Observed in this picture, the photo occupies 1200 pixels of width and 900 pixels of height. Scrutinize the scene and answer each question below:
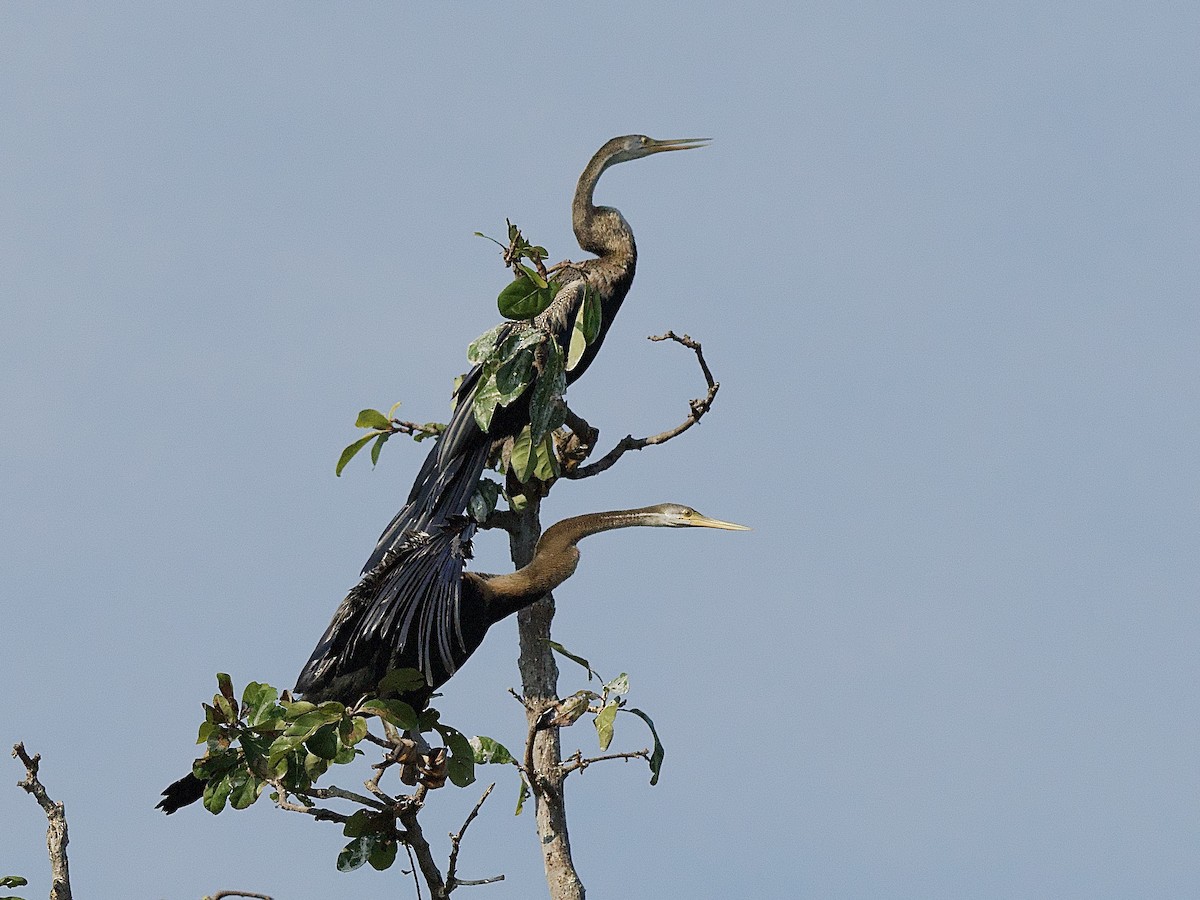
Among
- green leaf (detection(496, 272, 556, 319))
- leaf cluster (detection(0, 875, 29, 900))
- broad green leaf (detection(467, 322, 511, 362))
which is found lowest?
leaf cluster (detection(0, 875, 29, 900))

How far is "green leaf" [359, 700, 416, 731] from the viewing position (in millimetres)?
4090

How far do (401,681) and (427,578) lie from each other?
0.31 meters

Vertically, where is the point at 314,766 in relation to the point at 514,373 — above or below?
below

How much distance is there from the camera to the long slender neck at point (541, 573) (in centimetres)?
489

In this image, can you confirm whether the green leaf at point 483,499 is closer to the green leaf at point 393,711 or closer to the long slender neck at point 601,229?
the green leaf at point 393,711

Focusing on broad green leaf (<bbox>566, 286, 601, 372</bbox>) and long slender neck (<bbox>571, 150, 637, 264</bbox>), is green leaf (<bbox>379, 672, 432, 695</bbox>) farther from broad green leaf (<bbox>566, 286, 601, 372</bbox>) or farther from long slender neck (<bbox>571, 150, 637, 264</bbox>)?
long slender neck (<bbox>571, 150, 637, 264</bbox>)

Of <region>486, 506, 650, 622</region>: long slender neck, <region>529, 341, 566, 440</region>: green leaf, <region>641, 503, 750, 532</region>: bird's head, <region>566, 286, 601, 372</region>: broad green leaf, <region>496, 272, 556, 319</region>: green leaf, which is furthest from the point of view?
<region>641, 503, 750, 532</region>: bird's head

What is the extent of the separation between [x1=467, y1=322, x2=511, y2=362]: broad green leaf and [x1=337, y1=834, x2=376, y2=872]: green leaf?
1429 mm

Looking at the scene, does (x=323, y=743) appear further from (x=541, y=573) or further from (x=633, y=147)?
(x=633, y=147)

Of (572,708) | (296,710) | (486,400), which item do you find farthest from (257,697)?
(486,400)

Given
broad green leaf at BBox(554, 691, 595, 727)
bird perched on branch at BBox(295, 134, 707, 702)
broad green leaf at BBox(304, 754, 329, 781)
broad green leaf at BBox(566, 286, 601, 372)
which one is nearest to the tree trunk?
broad green leaf at BBox(554, 691, 595, 727)

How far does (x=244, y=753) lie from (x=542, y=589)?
1.18 metres

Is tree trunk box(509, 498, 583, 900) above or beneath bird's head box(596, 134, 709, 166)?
beneath

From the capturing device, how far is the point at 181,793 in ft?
15.2
